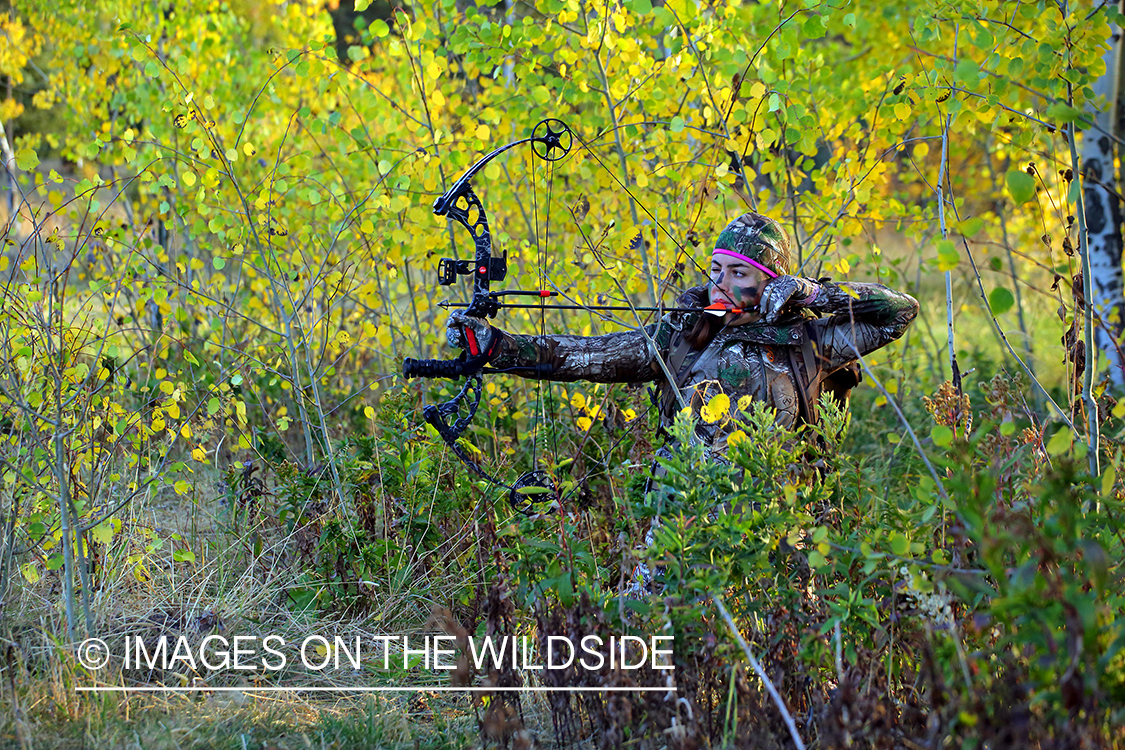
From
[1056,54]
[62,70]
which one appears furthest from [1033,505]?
[62,70]

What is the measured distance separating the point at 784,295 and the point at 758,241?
24 centimetres

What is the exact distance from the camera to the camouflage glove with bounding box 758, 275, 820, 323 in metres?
3.36

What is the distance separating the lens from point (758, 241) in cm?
345

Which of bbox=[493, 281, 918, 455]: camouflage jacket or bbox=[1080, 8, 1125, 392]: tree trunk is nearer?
bbox=[493, 281, 918, 455]: camouflage jacket

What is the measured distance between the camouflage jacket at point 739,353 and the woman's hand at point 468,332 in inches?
4.6

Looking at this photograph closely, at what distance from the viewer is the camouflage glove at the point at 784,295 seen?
336 centimetres

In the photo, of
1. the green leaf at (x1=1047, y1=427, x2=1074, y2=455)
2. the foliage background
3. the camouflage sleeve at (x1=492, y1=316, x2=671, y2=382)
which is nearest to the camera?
the green leaf at (x1=1047, y1=427, x2=1074, y2=455)

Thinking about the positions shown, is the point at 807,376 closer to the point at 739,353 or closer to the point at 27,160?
the point at 739,353

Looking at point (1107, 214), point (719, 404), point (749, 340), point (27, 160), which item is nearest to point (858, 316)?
point (749, 340)

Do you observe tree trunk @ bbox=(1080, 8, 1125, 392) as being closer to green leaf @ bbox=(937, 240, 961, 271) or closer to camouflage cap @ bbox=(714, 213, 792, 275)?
camouflage cap @ bbox=(714, 213, 792, 275)

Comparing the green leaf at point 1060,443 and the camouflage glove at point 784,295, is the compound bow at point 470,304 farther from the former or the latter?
the green leaf at point 1060,443

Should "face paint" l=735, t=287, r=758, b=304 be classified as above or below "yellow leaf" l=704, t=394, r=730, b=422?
above

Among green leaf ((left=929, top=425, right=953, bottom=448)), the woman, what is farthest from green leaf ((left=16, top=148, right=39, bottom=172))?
green leaf ((left=929, top=425, right=953, bottom=448))

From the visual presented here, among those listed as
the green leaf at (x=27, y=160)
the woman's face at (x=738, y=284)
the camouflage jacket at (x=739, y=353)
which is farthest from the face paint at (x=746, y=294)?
the green leaf at (x=27, y=160)
